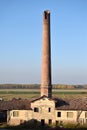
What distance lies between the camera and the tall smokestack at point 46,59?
5325 centimetres

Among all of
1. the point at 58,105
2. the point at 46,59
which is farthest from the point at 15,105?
the point at 46,59

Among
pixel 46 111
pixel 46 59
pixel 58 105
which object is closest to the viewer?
pixel 46 111

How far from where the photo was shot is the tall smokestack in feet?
175

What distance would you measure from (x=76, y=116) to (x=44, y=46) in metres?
12.5

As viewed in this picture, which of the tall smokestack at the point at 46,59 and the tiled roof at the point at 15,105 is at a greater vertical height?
the tall smokestack at the point at 46,59

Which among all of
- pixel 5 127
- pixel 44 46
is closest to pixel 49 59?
pixel 44 46

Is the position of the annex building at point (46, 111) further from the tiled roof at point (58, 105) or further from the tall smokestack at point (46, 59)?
the tall smokestack at point (46, 59)

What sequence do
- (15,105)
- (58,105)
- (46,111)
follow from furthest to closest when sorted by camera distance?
(15,105)
(58,105)
(46,111)

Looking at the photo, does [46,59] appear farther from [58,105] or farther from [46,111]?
[46,111]

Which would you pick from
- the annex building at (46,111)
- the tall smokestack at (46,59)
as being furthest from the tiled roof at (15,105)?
the tall smokestack at (46,59)

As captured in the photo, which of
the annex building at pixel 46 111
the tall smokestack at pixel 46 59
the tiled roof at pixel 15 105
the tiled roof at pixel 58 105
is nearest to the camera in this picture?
the annex building at pixel 46 111

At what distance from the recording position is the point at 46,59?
54.0 meters

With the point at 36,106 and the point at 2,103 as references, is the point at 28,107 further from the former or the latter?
the point at 2,103

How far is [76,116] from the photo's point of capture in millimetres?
47562
